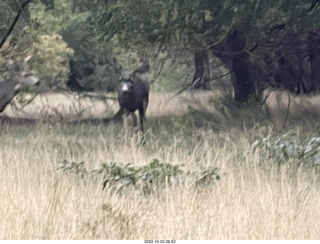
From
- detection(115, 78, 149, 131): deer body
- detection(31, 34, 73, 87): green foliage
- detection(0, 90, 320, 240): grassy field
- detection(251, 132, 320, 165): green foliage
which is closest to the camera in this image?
detection(0, 90, 320, 240): grassy field

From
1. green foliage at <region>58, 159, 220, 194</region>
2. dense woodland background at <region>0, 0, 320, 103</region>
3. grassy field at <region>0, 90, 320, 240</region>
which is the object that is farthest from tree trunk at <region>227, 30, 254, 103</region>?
green foliage at <region>58, 159, 220, 194</region>

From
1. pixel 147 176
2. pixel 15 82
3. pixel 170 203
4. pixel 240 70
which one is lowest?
pixel 170 203

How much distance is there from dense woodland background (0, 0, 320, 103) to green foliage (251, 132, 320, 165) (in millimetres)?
5223

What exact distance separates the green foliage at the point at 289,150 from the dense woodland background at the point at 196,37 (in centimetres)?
522

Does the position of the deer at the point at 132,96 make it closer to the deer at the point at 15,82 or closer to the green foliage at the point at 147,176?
the deer at the point at 15,82

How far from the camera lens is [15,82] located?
695 inches

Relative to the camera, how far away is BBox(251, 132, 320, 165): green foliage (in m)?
11.2

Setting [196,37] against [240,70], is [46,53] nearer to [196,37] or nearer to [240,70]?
[240,70]

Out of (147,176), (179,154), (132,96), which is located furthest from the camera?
(132,96)

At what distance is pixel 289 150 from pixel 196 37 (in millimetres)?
6638

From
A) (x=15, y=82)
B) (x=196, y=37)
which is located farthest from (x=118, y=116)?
(x=196, y=37)

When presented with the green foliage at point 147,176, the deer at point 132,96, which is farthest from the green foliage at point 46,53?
the green foliage at point 147,176

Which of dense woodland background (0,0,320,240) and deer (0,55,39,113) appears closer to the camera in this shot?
dense woodland background (0,0,320,240)

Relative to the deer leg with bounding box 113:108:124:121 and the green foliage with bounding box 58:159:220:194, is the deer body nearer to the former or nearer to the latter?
the deer leg with bounding box 113:108:124:121
